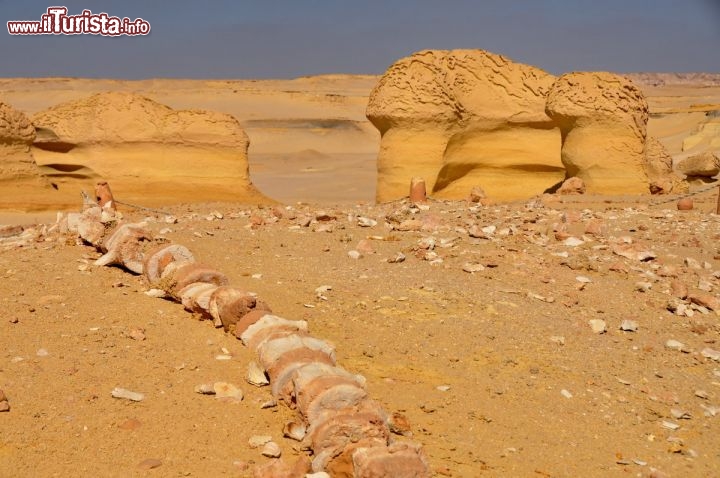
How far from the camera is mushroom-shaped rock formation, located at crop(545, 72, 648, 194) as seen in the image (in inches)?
463

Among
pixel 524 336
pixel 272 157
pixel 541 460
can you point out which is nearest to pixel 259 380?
pixel 541 460

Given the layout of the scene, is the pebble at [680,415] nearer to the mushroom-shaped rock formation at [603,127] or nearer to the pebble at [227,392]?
the pebble at [227,392]

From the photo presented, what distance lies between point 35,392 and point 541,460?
2744 millimetres

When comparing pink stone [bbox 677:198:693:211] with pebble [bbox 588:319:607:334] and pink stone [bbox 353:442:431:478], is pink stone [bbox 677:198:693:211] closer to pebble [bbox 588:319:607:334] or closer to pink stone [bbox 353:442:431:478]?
pebble [bbox 588:319:607:334]

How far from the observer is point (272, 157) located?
36.3m

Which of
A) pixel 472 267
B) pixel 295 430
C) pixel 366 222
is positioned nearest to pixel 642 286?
pixel 472 267

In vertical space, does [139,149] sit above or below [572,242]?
above

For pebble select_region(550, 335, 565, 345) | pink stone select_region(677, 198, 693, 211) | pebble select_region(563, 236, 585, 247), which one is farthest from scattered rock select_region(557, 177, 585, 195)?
pebble select_region(550, 335, 565, 345)

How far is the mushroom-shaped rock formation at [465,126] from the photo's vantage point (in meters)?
12.7

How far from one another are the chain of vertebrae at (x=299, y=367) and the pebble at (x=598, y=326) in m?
2.36

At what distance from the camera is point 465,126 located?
1290cm

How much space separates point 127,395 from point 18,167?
1066cm

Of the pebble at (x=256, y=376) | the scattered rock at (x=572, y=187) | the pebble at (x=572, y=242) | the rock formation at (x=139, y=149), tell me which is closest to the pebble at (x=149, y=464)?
the pebble at (x=256, y=376)

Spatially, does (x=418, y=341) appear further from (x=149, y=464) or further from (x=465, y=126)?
(x=465, y=126)
